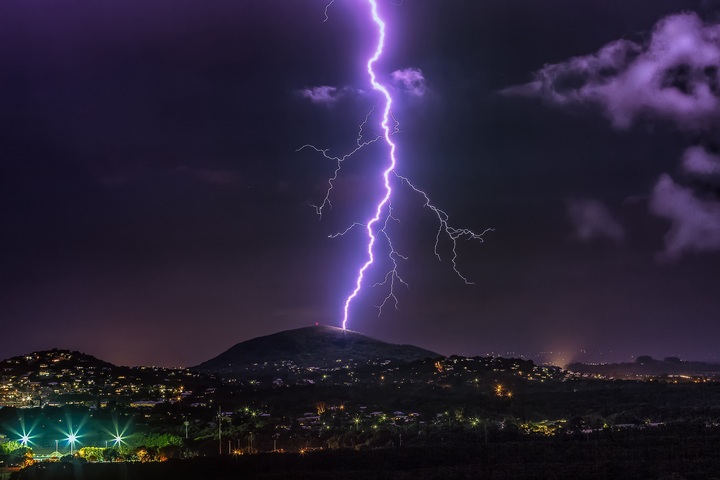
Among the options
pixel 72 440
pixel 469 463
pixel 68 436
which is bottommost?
pixel 469 463

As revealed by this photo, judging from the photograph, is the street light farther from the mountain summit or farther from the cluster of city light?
the mountain summit

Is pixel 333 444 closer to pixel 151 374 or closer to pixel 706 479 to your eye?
pixel 706 479

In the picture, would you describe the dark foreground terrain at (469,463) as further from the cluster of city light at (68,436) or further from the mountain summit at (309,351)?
the mountain summit at (309,351)

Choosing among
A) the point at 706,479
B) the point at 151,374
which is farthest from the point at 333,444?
the point at 151,374

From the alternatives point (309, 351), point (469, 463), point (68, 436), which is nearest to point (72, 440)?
point (68, 436)

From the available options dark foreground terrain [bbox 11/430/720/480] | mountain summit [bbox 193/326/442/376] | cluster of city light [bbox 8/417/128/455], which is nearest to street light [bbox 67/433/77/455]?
cluster of city light [bbox 8/417/128/455]

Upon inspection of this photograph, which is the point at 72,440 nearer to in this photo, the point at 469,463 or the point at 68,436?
the point at 68,436

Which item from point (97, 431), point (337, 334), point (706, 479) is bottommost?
point (706, 479)
